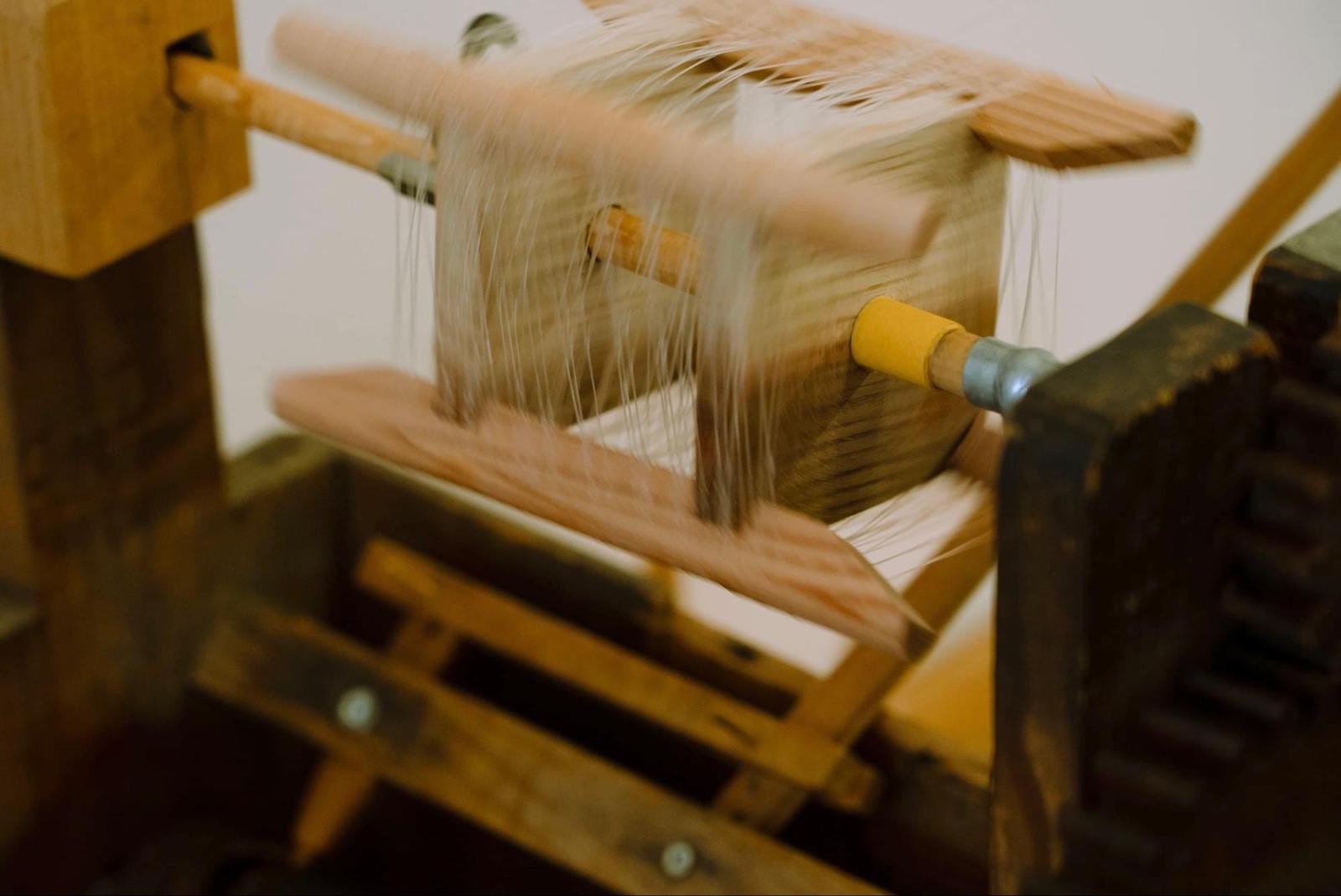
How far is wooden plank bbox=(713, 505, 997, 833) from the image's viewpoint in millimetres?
869

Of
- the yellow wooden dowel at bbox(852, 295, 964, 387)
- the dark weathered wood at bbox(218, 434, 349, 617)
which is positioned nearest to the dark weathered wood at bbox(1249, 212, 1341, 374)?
the yellow wooden dowel at bbox(852, 295, 964, 387)

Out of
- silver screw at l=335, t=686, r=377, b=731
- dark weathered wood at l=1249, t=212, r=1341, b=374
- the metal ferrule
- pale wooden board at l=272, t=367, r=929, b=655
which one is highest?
dark weathered wood at l=1249, t=212, r=1341, b=374

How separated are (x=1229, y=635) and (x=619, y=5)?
0.37m

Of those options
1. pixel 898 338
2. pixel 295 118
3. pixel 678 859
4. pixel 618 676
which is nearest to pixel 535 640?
pixel 618 676

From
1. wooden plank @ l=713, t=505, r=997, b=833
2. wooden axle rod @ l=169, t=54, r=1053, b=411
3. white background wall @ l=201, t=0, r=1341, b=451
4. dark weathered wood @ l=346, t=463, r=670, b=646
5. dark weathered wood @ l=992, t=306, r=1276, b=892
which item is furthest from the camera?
dark weathered wood @ l=346, t=463, r=670, b=646

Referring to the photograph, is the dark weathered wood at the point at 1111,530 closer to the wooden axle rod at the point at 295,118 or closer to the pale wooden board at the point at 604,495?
the pale wooden board at the point at 604,495

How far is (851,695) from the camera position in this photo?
896 mm

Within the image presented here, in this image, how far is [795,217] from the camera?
49cm

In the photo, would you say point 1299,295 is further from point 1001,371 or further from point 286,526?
point 286,526

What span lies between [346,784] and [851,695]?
375mm

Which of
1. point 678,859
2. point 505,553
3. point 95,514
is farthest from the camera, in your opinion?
point 505,553

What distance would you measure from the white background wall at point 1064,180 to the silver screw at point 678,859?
0.32 metres

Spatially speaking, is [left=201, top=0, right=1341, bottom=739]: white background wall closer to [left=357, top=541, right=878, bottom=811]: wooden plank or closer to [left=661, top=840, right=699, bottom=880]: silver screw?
[left=357, top=541, right=878, bottom=811]: wooden plank

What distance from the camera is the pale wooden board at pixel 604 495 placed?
0.54 m
